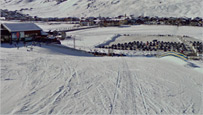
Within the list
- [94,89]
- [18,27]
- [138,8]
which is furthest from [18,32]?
A: [138,8]

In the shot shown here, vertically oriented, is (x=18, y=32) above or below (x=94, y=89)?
above

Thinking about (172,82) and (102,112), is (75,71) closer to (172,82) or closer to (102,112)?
(102,112)

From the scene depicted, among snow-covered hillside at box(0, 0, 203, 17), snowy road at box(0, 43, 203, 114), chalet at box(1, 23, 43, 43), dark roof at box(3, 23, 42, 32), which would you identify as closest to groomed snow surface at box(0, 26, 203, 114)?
snowy road at box(0, 43, 203, 114)

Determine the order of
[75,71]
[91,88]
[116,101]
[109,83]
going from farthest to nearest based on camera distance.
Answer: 1. [75,71]
2. [109,83]
3. [91,88]
4. [116,101]

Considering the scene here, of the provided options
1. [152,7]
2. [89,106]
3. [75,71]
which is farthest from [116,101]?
[152,7]

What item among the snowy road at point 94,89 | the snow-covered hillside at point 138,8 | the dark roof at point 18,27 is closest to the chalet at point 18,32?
the dark roof at point 18,27

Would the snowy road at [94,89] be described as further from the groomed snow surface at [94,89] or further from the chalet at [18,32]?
the chalet at [18,32]

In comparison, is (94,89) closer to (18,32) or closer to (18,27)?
(18,32)
